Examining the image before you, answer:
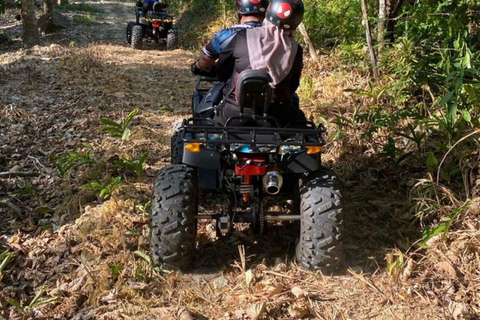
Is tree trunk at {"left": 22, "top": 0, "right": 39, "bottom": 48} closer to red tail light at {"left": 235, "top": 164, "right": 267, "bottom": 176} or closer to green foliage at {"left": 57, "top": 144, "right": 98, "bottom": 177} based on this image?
green foliage at {"left": 57, "top": 144, "right": 98, "bottom": 177}

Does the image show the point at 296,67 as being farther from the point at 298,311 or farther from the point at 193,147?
the point at 298,311

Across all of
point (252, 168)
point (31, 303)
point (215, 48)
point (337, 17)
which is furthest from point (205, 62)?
point (337, 17)

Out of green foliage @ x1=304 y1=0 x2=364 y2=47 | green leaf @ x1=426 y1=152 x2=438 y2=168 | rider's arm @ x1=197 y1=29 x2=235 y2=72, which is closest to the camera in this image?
rider's arm @ x1=197 y1=29 x2=235 y2=72

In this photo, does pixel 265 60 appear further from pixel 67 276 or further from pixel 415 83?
pixel 415 83

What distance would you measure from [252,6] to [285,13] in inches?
21.2

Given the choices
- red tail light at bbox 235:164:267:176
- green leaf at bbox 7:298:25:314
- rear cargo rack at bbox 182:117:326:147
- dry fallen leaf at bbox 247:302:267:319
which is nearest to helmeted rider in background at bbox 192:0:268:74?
rear cargo rack at bbox 182:117:326:147

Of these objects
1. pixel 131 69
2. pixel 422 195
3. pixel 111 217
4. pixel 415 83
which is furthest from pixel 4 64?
pixel 422 195

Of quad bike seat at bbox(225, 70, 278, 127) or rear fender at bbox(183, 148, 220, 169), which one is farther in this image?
rear fender at bbox(183, 148, 220, 169)

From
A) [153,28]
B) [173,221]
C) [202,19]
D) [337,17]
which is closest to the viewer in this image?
[173,221]

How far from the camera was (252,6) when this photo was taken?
3484mm

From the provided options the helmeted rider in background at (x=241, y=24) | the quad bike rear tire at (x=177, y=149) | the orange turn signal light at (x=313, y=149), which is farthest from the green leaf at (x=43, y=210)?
the orange turn signal light at (x=313, y=149)

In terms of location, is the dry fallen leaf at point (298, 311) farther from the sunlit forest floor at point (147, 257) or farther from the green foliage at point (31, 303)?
the green foliage at point (31, 303)

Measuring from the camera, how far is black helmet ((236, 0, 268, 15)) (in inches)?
137

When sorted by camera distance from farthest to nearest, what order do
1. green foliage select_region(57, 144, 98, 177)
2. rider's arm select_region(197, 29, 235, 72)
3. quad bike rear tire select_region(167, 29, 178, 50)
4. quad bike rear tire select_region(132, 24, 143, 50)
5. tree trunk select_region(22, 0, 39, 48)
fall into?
quad bike rear tire select_region(167, 29, 178, 50) → tree trunk select_region(22, 0, 39, 48) → quad bike rear tire select_region(132, 24, 143, 50) → green foliage select_region(57, 144, 98, 177) → rider's arm select_region(197, 29, 235, 72)
